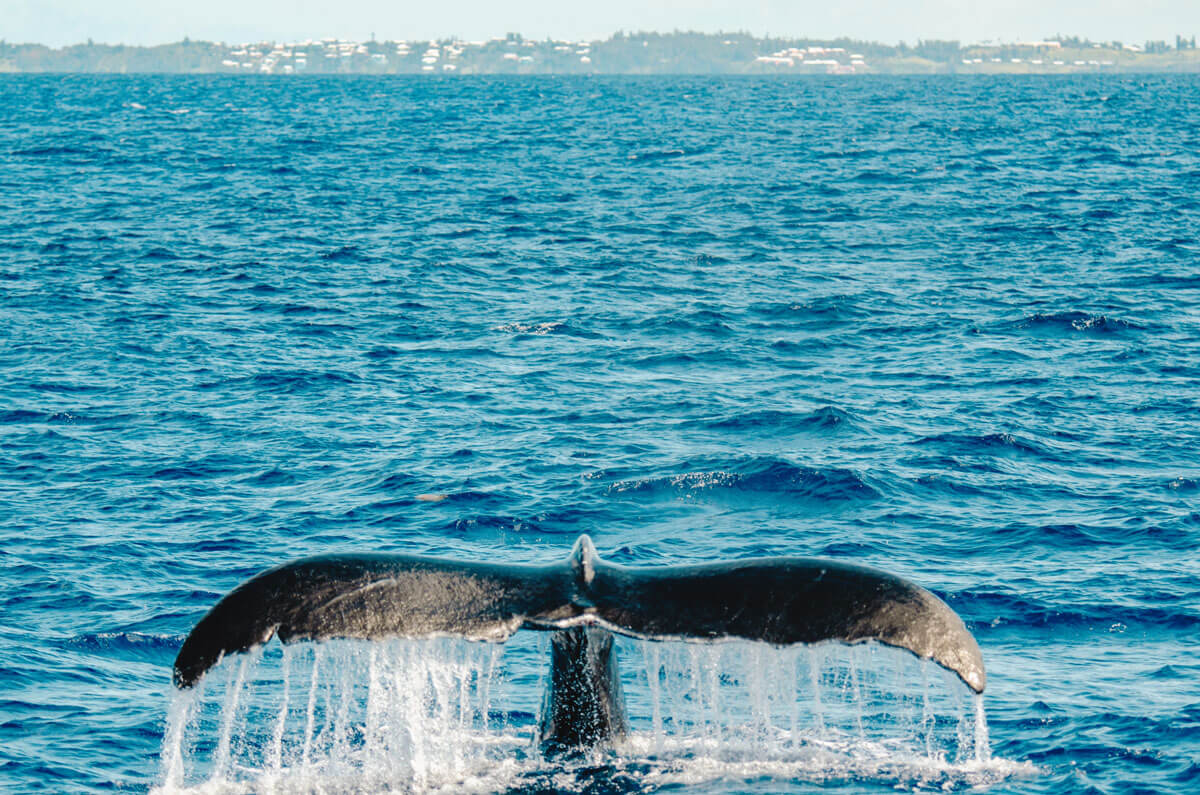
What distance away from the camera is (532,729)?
29.2ft

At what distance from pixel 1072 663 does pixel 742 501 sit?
4.47 metres

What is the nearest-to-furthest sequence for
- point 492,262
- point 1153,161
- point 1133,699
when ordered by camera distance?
point 1133,699
point 492,262
point 1153,161

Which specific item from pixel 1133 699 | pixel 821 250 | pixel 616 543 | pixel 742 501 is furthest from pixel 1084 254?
pixel 1133 699

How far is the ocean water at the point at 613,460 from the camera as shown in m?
8.98

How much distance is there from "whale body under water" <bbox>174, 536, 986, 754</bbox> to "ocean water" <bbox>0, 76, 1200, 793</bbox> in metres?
0.20

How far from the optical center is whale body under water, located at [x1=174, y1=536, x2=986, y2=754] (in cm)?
618

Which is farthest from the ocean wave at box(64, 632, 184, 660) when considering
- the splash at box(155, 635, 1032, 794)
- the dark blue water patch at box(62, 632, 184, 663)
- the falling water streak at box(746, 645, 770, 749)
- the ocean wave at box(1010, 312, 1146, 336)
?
the ocean wave at box(1010, 312, 1146, 336)

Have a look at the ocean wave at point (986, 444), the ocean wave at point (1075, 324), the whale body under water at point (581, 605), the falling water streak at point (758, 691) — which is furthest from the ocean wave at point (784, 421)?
the whale body under water at point (581, 605)

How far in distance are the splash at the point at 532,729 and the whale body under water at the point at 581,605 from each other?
222 millimetres

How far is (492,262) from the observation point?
29672mm

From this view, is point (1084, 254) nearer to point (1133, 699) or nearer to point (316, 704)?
point (1133, 699)

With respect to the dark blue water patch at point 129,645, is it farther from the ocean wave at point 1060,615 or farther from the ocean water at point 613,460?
the ocean wave at point 1060,615

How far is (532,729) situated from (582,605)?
2524 mm

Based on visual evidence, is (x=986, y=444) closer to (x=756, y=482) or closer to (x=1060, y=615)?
(x=756, y=482)
